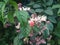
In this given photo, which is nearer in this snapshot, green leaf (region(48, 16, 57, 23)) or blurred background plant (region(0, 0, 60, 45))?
blurred background plant (region(0, 0, 60, 45))

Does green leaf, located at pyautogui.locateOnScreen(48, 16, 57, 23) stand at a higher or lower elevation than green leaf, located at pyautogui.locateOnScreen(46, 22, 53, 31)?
higher

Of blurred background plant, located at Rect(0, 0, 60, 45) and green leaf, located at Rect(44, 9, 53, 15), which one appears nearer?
blurred background plant, located at Rect(0, 0, 60, 45)

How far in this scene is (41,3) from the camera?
5.72 ft

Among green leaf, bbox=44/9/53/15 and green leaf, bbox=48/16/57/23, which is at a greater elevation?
green leaf, bbox=44/9/53/15

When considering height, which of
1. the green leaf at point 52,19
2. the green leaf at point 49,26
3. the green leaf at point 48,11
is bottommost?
the green leaf at point 49,26

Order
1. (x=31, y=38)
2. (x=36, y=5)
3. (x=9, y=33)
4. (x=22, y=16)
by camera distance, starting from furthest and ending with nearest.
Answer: (x=9, y=33) → (x=36, y=5) → (x=31, y=38) → (x=22, y=16)

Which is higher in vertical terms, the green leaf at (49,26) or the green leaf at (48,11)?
the green leaf at (48,11)

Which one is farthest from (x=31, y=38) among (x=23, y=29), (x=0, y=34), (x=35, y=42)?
(x=0, y=34)

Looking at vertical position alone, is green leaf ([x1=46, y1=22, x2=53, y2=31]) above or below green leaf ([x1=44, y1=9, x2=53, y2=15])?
below

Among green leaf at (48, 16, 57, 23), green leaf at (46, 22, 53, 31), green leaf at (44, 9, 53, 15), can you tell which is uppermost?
green leaf at (44, 9, 53, 15)

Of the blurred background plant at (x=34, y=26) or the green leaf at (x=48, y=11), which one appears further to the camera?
the green leaf at (x=48, y=11)

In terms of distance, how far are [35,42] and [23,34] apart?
8.3 inches

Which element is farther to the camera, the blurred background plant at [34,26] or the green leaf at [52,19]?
the green leaf at [52,19]

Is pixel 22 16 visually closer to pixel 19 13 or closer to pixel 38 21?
pixel 19 13
